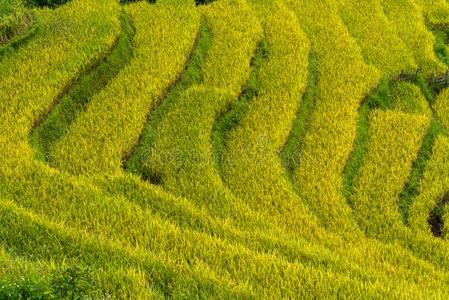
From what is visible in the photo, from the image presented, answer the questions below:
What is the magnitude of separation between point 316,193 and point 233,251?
6.64ft

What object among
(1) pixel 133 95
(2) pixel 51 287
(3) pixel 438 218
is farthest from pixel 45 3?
(3) pixel 438 218

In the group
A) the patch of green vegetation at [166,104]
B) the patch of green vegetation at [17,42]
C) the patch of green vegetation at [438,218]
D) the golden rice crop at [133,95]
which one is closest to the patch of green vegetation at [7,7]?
the patch of green vegetation at [17,42]

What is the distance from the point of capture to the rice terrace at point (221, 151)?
Answer: 223 inches

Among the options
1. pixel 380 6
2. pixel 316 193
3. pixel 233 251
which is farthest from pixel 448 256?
pixel 380 6

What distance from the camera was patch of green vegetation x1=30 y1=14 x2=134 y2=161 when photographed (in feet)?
26.4

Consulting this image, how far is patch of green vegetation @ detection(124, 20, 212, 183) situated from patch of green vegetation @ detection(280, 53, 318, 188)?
76.3 inches

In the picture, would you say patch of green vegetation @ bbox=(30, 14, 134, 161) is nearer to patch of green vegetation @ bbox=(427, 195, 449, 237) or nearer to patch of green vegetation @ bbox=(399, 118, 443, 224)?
patch of green vegetation @ bbox=(399, 118, 443, 224)

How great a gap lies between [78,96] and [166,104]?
1.49 metres

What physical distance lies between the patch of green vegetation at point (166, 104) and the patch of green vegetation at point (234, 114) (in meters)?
0.89

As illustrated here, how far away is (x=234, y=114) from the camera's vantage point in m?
8.91

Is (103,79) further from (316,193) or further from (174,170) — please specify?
(316,193)

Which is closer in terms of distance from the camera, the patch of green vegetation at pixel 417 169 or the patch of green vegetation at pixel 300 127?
the patch of green vegetation at pixel 417 169

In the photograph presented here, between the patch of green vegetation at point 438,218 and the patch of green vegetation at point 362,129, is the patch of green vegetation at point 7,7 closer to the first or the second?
the patch of green vegetation at point 362,129

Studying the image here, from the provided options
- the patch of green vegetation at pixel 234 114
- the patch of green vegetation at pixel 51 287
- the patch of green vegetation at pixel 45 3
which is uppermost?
the patch of green vegetation at pixel 51 287
